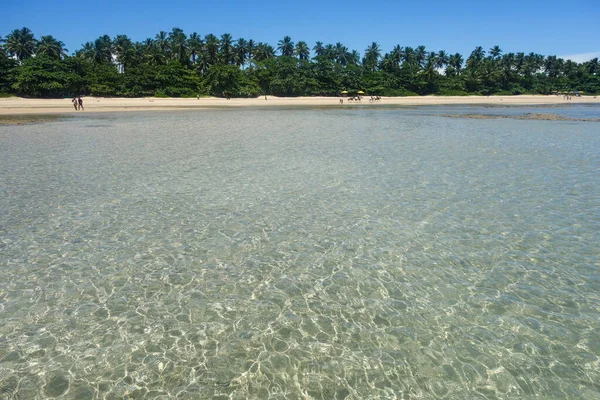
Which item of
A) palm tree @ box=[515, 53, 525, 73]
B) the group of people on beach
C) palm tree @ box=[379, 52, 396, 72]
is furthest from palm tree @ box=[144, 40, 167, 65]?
palm tree @ box=[515, 53, 525, 73]

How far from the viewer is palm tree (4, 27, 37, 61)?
8750cm

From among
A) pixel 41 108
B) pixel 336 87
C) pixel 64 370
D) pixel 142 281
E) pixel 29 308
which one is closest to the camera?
pixel 64 370

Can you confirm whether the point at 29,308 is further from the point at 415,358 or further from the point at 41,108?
the point at 41,108

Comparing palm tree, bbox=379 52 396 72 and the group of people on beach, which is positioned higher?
palm tree, bbox=379 52 396 72

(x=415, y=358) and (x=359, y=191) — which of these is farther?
(x=359, y=191)

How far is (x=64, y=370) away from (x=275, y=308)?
9.87 feet

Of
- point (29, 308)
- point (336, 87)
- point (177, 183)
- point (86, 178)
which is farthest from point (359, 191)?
point (336, 87)

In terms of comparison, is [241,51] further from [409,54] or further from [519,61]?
[519,61]

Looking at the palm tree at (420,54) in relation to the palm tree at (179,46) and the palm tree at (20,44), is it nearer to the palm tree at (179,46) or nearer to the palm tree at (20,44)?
the palm tree at (179,46)

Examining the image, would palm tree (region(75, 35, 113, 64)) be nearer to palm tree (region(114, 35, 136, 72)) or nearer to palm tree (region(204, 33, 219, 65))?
palm tree (region(114, 35, 136, 72))

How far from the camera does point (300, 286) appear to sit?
686 cm

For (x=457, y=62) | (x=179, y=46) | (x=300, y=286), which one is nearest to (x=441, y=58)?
(x=457, y=62)

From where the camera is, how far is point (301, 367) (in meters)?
4.93

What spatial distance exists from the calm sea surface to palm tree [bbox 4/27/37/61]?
97862 millimetres
